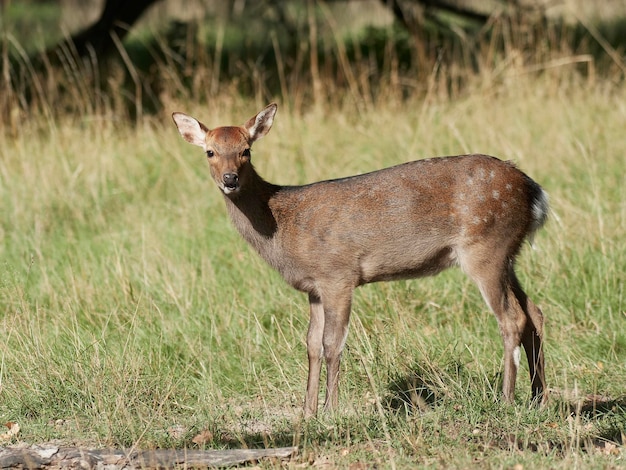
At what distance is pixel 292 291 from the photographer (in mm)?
6531

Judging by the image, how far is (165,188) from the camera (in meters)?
8.60

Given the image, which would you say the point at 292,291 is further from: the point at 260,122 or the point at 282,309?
the point at 260,122

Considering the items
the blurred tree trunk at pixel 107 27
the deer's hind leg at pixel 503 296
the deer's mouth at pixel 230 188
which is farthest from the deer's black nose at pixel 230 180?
the blurred tree trunk at pixel 107 27

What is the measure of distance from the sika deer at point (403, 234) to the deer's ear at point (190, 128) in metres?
0.15

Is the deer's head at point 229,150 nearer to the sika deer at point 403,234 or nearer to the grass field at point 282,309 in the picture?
the sika deer at point 403,234

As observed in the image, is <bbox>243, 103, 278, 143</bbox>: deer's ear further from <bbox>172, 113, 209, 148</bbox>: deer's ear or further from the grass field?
the grass field

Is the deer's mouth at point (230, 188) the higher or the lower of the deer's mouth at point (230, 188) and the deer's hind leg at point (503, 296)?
the higher

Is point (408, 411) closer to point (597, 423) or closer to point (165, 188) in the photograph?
point (597, 423)

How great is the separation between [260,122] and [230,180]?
58 cm

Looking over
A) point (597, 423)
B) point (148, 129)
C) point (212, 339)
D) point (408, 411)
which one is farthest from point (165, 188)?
point (597, 423)

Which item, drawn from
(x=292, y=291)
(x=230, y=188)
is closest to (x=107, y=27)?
(x=292, y=291)

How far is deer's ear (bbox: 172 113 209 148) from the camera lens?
565cm

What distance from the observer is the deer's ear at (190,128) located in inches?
222

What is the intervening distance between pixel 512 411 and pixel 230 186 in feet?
5.73
